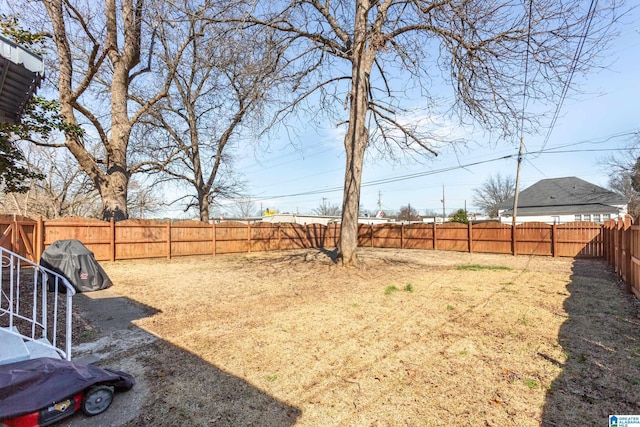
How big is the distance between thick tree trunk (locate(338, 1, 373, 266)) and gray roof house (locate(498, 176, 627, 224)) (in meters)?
24.0

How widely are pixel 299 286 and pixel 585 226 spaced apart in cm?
1204

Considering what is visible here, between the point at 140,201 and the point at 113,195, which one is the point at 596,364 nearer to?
the point at 113,195

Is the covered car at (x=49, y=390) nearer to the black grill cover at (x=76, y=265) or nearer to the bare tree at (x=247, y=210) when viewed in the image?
the black grill cover at (x=76, y=265)

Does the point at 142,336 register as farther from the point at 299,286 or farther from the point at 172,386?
the point at 299,286

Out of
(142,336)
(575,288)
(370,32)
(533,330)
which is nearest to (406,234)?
(575,288)

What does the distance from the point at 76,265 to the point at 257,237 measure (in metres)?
9.26

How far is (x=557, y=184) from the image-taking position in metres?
31.2

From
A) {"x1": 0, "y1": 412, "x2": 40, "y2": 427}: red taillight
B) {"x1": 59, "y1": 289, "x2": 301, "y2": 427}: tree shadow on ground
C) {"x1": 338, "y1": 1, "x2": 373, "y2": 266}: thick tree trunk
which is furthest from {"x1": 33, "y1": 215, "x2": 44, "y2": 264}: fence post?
{"x1": 0, "y1": 412, "x2": 40, "y2": 427}: red taillight

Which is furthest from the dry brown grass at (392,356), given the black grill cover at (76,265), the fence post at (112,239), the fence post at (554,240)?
the fence post at (554,240)

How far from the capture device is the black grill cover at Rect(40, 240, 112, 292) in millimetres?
6543

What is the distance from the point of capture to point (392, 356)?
10.4 feet

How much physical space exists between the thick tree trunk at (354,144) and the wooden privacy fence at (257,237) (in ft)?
23.1

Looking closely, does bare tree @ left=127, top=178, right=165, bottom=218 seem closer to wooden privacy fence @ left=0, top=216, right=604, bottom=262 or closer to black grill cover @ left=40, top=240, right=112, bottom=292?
wooden privacy fence @ left=0, top=216, right=604, bottom=262

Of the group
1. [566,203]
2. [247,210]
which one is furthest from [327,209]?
[566,203]
